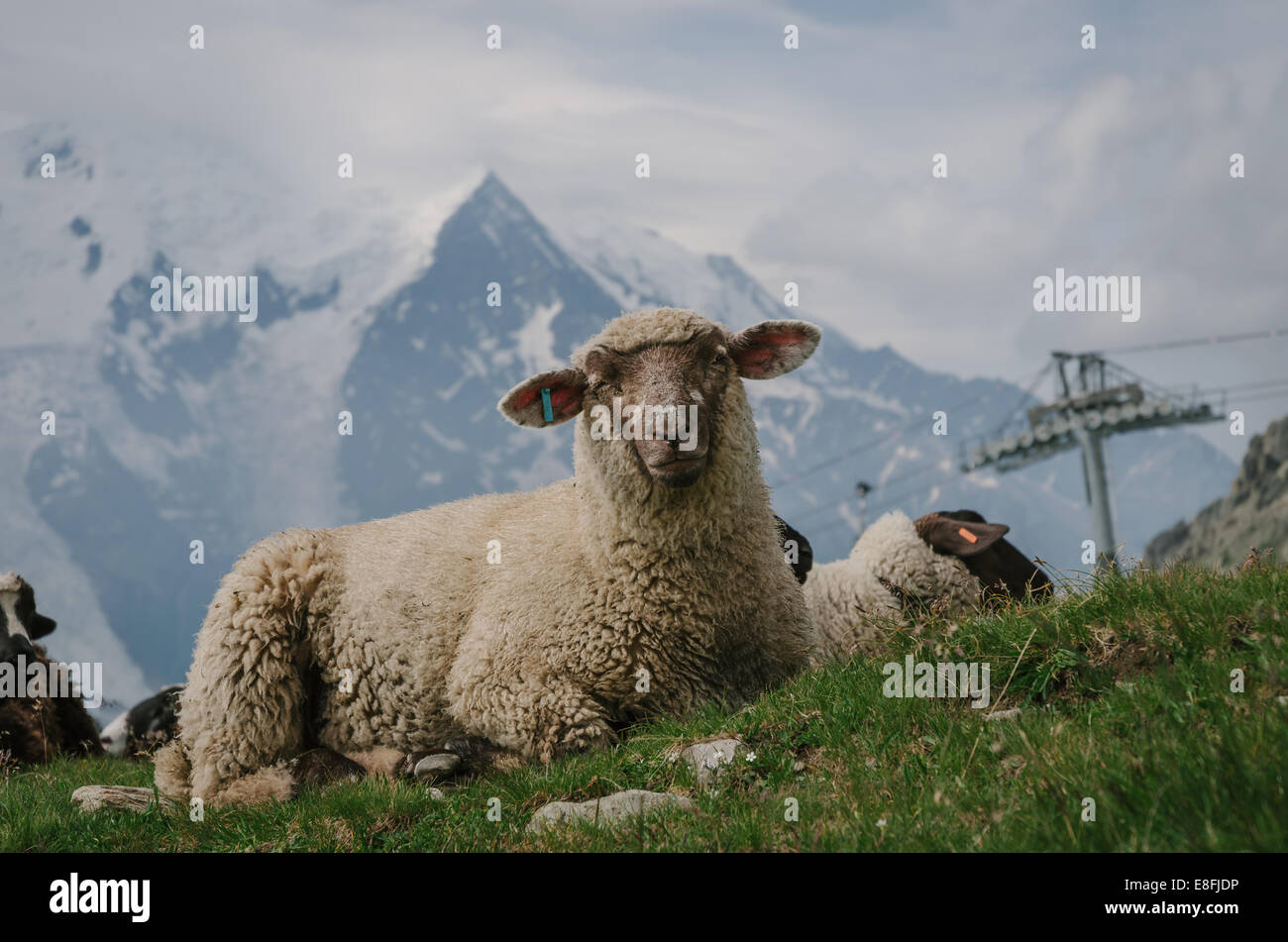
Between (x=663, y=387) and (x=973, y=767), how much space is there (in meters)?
3.02

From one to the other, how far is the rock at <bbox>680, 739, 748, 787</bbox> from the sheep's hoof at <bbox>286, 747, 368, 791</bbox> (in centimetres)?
256

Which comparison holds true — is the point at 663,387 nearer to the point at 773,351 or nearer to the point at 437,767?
the point at 773,351

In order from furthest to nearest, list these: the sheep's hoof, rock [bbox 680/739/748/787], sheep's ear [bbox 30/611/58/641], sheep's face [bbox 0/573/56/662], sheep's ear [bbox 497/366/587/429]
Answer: sheep's ear [bbox 30/611/58/641], sheep's face [bbox 0/573/56/662], the sheep's hoof, sheep's ear [bbox 497/366/587/429], rock [bbox 680/739/748/787]

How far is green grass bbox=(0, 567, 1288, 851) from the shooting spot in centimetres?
399

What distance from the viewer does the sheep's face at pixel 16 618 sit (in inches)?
444

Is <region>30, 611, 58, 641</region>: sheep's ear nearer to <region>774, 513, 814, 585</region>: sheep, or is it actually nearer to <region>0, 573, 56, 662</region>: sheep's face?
<region>0, 573, 56, 662</region>: sheep's face

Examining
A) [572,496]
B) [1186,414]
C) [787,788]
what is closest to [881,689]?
[787,788]

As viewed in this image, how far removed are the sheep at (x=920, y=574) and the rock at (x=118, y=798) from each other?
17.0 ft

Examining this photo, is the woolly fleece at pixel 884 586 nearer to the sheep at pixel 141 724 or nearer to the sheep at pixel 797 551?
the sheep at pixel 797 551

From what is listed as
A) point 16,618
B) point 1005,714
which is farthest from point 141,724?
point 1005,714

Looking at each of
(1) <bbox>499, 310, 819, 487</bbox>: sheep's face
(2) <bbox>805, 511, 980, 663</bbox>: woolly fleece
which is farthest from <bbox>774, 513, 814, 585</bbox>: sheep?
(1) <bbox>499, 310, 819, 487</bbox>: sheep's face

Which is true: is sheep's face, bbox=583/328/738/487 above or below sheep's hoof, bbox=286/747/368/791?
above

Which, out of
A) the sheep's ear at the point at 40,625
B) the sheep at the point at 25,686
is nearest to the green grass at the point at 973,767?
the sheep at the point at 25,686

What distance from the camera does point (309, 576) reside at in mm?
8539
